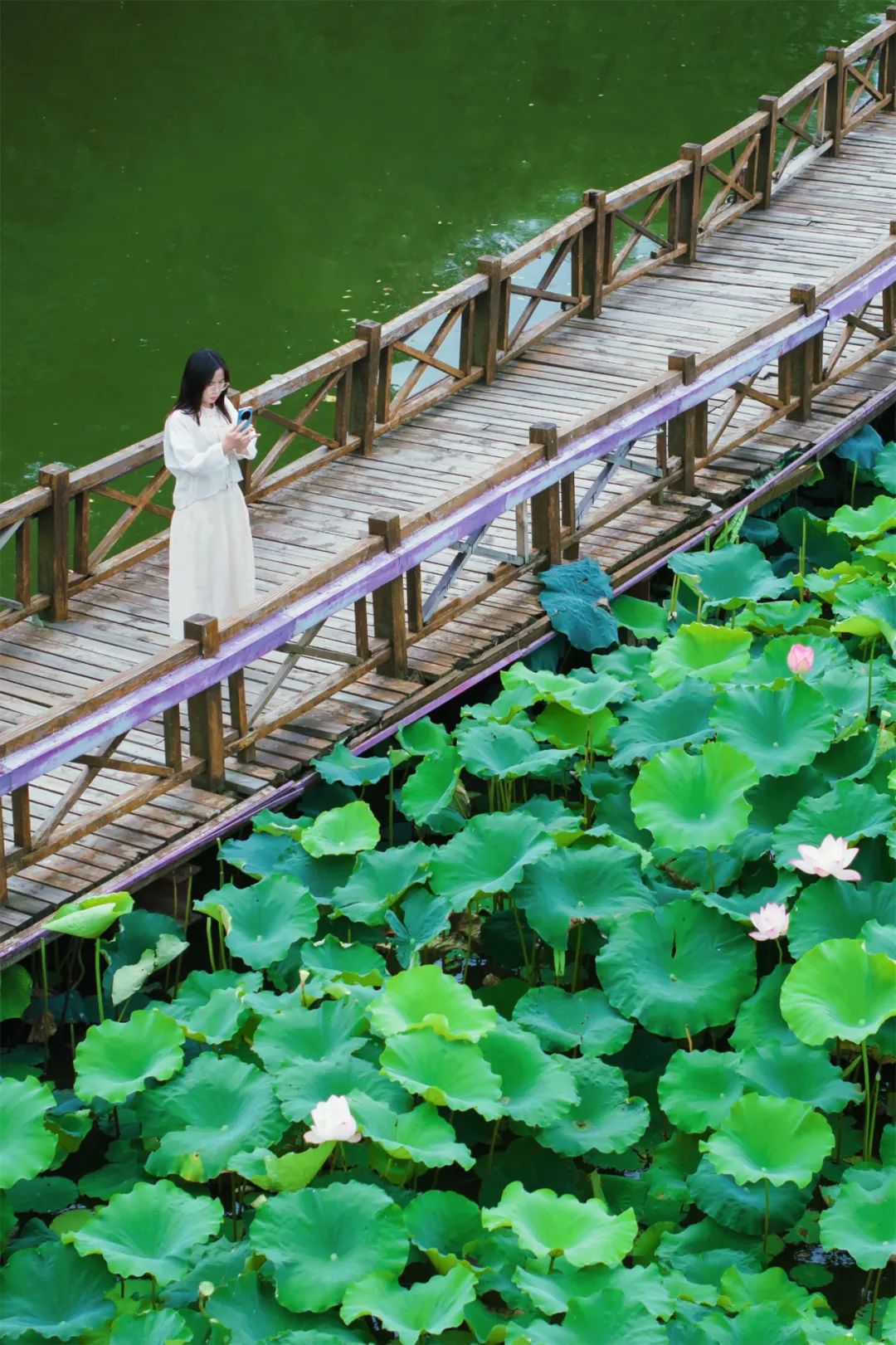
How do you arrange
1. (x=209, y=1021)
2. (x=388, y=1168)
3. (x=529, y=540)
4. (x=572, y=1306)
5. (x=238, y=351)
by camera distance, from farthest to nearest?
(x=238, y=351) → (x=529, y=540) → (x=209, y=1021) → (x=388, y=1168) → (x=572, y=1306)

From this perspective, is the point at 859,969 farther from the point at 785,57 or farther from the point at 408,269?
the point at 785,57

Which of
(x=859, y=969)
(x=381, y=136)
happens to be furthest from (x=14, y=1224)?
(x=381, y=136)

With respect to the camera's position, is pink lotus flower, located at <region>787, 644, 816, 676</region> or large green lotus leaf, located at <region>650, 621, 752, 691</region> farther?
large green lotus leaf, located at <region>650, 621, 752, 691</region>

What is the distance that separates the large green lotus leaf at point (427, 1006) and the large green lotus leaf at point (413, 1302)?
0.74 metres

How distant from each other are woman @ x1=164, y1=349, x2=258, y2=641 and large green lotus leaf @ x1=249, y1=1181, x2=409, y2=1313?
2668mm

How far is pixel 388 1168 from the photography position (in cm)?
529

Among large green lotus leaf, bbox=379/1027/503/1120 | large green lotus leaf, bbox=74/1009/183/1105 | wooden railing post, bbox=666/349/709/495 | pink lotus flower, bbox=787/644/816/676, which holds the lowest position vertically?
large green lotus leaf, bbox=74/1009/183/1105

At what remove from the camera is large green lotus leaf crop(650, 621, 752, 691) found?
707 centimetres

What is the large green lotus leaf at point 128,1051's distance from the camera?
17.8 ft

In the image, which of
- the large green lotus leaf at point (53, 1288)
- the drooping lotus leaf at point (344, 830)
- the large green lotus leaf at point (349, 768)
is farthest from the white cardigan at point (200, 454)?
the large green lotus leaf at point (53, 1288)

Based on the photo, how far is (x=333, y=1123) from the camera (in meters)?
5.00

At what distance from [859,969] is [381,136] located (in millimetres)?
12797

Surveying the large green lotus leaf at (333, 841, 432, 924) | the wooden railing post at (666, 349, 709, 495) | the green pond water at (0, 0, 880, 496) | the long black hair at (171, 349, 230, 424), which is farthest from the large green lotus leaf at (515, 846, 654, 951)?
the green pond water at (0, 0, 880, 496)

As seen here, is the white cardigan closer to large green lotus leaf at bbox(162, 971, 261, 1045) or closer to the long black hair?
the long black hair
